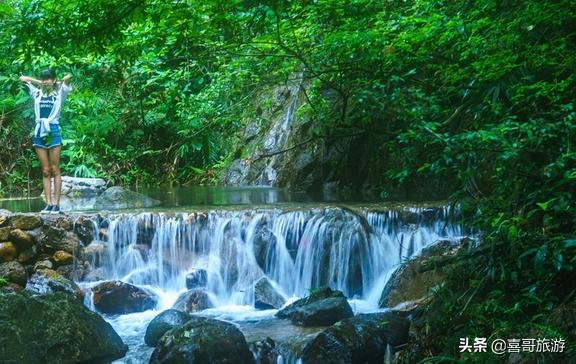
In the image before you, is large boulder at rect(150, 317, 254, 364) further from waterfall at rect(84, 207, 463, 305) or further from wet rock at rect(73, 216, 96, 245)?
wet rock at rect(73, 216, 96, 245)

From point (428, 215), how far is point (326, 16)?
10.9 ft

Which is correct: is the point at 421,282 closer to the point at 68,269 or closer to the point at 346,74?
the point at 346,74

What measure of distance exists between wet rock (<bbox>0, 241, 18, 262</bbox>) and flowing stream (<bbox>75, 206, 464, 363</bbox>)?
41.4 inches

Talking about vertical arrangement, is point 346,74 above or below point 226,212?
above

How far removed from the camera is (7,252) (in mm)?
8320

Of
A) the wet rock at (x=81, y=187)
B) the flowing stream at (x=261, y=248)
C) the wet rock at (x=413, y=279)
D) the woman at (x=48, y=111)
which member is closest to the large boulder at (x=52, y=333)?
the flowing stream at (x=261, y=248)

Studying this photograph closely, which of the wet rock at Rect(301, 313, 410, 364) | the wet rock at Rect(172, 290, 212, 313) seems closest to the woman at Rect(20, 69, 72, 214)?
the wet rock at Rect(172, 290, 212, 313)

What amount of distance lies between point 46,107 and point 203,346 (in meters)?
4.73

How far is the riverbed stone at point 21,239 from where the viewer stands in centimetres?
843

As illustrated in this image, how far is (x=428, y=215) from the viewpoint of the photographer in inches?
340

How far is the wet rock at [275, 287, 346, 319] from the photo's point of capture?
23.6 ft

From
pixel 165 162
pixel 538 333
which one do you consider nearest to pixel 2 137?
pixel 165 162

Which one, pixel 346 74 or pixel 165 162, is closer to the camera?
pixel 346 74

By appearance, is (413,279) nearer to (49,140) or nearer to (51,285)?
(51,285)
